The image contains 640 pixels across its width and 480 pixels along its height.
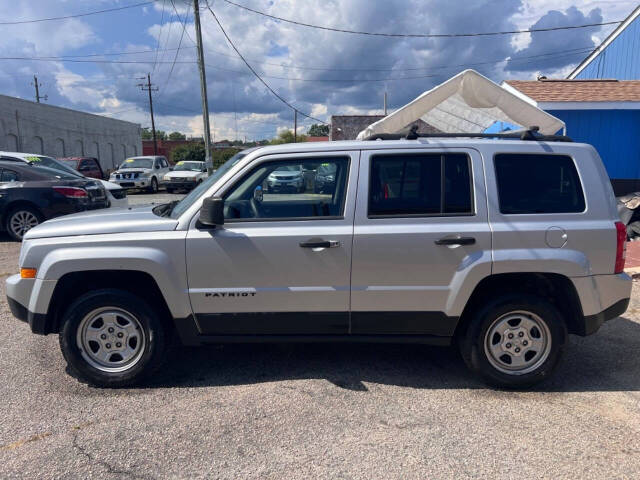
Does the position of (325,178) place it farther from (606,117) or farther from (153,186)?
(153,186)

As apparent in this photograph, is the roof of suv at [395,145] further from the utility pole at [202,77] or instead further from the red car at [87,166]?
the red car at [87,166]

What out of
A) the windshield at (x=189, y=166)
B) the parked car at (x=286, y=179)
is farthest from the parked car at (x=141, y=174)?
the parked car at (x=286, y=179)

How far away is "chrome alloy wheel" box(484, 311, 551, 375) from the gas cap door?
1.86 ft

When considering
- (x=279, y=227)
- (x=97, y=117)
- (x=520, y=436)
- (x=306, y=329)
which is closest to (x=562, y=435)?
(x=520, y=436)

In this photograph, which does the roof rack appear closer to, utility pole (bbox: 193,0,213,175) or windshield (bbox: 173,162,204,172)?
utility pole (bbox: 193,0,213,175)

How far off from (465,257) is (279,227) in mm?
1374

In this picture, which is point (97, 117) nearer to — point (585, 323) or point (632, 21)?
point (632, 21)

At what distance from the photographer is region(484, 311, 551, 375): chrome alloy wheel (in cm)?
370

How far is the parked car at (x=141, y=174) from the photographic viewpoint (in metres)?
22.1

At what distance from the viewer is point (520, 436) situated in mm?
3129

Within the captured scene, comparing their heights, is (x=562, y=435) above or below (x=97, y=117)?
below

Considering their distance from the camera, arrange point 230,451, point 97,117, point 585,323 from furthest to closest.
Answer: point 97,117 → point 585,323 → point 230,451

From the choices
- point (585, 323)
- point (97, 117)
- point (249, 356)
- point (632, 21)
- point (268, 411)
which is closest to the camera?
point (268, 411)

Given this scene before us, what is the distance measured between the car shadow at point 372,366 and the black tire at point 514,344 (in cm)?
18
